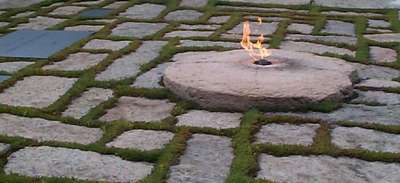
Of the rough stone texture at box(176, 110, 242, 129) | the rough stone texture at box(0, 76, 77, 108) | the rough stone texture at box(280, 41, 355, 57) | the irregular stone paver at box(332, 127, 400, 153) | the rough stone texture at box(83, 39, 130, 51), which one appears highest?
the rough stone texture at box(0, 76, 77, 108)

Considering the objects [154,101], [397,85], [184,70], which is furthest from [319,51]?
[154,101]

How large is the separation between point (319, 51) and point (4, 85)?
271 cm

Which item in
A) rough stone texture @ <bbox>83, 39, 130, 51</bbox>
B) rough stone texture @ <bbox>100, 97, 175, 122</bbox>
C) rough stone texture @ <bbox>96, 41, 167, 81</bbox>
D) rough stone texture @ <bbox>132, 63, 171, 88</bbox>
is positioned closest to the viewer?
rough stone texture @ <bbox>100, 97, 175, 122</bbox>

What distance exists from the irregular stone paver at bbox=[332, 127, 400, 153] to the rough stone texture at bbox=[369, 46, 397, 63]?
5.89 feet

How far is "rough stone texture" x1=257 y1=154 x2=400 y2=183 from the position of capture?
10.4 ft

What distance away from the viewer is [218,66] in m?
4.70

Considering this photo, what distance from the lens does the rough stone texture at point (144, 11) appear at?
764 centimetres

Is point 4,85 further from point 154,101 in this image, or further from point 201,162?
point 201,162

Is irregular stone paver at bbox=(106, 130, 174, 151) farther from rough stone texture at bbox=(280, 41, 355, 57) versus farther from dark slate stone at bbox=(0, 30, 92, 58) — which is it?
rough stone texture at bbox=(280, 41, 355, 57)

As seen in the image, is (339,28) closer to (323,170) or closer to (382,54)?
(382,54)

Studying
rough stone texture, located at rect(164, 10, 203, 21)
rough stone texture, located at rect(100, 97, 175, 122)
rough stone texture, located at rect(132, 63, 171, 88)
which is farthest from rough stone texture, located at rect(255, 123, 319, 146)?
rough stone texture, located at rect(164, 10, 203, 21)

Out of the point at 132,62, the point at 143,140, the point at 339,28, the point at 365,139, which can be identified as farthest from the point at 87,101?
the point at 339,28

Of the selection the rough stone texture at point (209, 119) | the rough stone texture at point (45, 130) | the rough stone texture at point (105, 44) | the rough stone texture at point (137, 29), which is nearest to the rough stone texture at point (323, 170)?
the rough stone texture at point (209, 119)

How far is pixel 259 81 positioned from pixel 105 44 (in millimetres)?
2244
